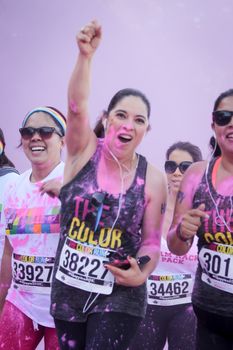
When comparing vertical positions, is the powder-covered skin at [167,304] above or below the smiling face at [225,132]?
below

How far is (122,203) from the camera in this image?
103 inches

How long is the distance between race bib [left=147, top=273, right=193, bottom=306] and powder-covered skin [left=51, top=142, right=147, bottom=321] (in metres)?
1.00

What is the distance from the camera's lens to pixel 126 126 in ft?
8.91

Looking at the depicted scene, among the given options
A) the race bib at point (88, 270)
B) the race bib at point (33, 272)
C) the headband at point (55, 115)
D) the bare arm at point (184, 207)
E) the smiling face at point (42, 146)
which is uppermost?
the headband at point (55, 115)

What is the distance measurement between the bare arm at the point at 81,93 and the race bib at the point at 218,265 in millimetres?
762

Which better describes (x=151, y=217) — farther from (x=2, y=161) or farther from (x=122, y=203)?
(x=2, y=161)

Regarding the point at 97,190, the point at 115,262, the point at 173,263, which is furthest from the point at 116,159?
the point at 173,263

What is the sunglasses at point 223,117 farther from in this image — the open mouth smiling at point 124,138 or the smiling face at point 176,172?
the smiling face at point 176,172

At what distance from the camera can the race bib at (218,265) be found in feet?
8.35

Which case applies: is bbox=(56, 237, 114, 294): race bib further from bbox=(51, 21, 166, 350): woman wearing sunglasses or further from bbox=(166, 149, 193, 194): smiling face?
bbox=(166, 149, 193, 194): smiling face

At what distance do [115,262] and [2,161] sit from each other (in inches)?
78.3

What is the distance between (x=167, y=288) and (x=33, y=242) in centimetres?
102

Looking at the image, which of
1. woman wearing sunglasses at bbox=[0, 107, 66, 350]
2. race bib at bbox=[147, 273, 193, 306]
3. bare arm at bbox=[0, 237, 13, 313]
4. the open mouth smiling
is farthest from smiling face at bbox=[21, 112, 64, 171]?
race bib at bbox=[147, 273, 193, 306]

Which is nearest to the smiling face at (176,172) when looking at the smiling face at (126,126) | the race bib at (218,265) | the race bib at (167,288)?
the race bib at (167,288)
